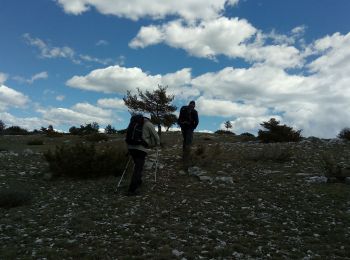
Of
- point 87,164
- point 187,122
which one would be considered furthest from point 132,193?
point 187,122

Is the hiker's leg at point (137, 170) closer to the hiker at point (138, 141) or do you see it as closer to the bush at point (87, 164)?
the hiker at point (138, 141)

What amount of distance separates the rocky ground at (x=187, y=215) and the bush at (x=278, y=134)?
1164 cm

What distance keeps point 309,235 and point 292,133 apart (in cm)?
2127

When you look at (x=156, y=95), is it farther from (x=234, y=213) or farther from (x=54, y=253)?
(x=54, y=253)

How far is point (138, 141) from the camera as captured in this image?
12.3 metres

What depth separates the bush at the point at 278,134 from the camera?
28375 mm

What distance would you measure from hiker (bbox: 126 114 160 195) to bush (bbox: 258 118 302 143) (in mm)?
16889

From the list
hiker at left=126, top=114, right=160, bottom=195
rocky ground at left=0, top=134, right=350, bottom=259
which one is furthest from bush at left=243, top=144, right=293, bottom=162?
hiker at left=126, top=114, right=160, bottom=195

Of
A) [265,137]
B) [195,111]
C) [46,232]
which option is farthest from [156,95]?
[46,232]

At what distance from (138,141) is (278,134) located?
18156 millimetres

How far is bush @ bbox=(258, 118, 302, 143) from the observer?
28.4 m

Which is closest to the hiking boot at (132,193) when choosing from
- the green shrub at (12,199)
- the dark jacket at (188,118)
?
the green shrub at (12,199)

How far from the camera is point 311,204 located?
441 inches

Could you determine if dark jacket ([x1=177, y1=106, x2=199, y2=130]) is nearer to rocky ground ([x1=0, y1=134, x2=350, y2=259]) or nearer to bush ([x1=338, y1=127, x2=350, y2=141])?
rocky ground ([x1=0, y1=134, x2=350, y2=259])
